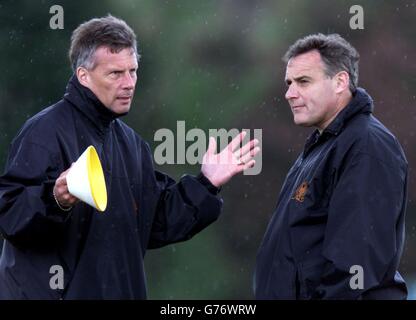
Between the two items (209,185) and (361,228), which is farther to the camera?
(209,185)

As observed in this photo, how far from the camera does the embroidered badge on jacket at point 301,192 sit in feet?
17.6

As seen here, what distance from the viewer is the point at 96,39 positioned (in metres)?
5.79

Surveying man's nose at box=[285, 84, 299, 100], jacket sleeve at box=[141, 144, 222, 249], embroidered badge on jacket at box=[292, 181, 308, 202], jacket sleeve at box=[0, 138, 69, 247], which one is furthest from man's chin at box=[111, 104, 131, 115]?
embroidered badge on jacket at box=[292, 181, 308, 202]

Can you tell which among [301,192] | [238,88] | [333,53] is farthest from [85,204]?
[238,88]

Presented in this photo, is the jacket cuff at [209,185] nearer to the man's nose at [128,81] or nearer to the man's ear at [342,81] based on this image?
the man's nose at [128,81]

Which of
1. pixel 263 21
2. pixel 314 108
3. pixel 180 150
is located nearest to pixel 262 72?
pixel 263 21

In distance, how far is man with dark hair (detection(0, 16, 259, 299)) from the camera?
17.6 ft

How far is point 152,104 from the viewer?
12445 millimetres

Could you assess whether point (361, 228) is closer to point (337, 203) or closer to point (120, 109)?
point (337, 203)

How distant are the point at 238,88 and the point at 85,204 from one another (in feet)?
23.6

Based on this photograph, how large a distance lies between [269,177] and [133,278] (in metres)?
7.18

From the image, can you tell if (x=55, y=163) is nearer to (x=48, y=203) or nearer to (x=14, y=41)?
(x=48, y=203)

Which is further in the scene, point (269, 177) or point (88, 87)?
point (269, 177)

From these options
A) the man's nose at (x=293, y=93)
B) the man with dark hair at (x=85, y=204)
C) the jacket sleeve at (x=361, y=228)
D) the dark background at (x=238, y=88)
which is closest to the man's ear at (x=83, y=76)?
the man with dark hair at (x=85, y=204)
